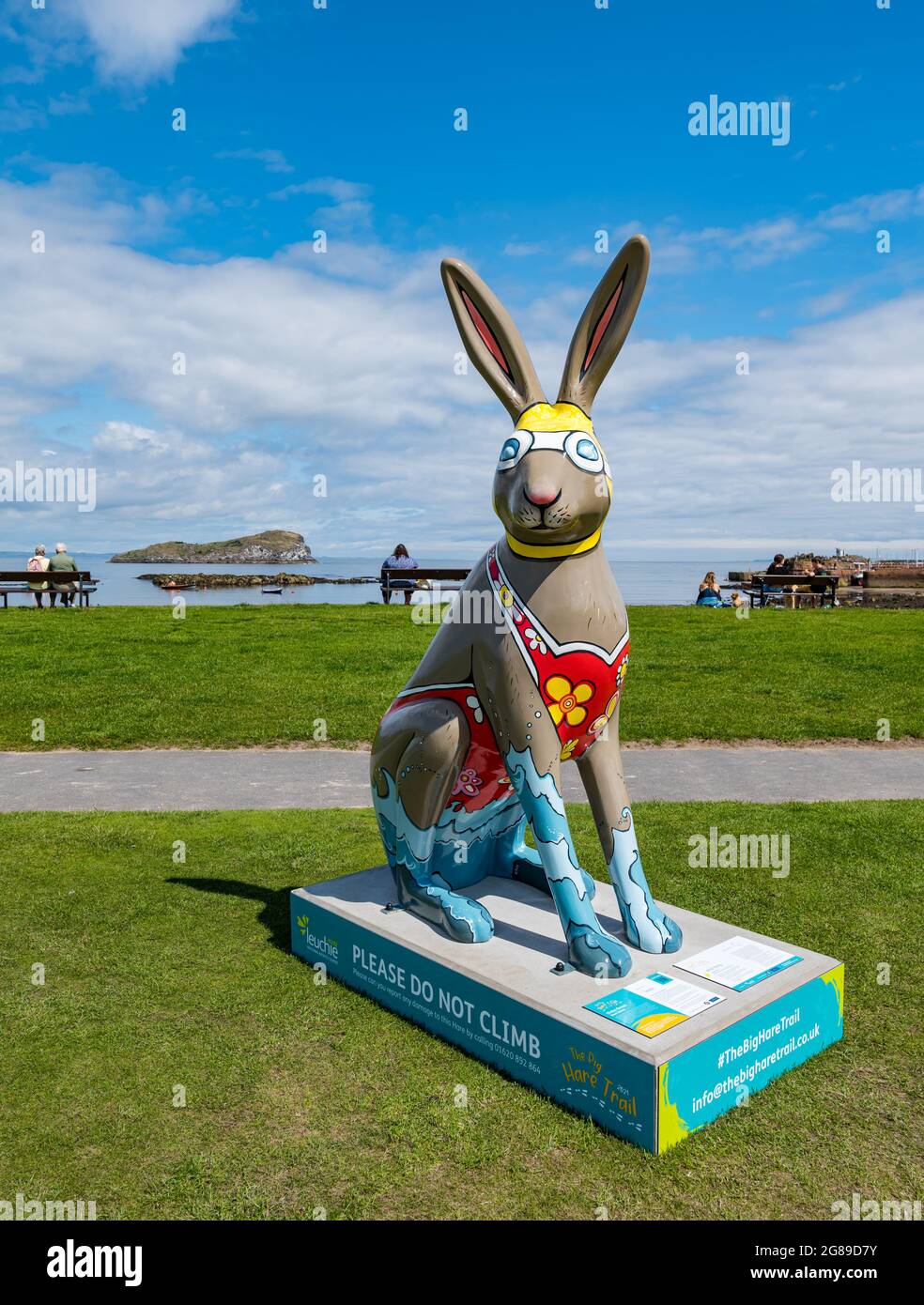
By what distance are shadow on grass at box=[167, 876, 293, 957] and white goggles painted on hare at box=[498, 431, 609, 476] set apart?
2.79 meters

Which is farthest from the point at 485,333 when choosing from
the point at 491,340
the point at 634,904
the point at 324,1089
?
the point at 324,1089

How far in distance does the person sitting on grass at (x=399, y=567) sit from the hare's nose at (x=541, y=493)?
48.9 ft

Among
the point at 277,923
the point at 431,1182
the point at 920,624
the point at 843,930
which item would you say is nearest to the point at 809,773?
the point at 843,930

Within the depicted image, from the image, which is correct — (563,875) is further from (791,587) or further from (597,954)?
(791,587)

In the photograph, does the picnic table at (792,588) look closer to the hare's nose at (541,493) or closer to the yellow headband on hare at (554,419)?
the yellow headband on hare at (554,419)

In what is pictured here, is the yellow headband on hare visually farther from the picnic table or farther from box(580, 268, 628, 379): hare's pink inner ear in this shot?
the picnic table

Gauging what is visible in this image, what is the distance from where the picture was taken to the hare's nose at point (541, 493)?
357 centimetres

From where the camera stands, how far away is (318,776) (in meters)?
8.34

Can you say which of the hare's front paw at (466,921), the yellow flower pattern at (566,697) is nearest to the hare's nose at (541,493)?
the yellow flower pattern at (566,697)

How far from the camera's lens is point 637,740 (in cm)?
964

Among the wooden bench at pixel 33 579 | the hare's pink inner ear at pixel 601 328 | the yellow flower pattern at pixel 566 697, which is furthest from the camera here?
the wooden bench at pixel 33 579

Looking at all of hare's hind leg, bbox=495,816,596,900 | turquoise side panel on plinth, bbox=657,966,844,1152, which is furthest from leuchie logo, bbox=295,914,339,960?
turquoise side panel on plinth, bbox=657,966,844,1152

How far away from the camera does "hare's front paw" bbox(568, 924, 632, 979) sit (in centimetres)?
371

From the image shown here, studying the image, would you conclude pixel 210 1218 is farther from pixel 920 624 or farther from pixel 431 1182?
pixel 920 624
